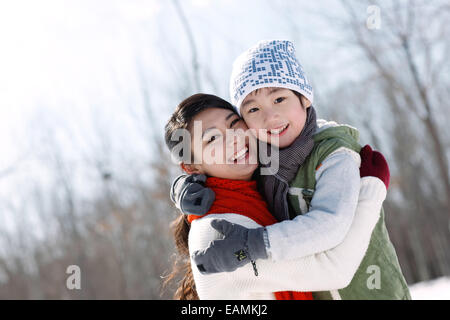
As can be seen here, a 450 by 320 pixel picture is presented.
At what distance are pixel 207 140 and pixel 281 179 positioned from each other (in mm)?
411

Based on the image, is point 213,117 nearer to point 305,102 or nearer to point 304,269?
point 305,102

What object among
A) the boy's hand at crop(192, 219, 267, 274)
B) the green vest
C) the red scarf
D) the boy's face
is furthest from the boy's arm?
the boy's face

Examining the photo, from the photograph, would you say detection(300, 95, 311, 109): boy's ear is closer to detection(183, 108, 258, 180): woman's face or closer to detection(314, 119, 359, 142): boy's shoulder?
detection(314, 119, 359, 142): boy's shoulder

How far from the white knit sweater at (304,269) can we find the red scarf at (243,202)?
0.29ft

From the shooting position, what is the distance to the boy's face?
6.51ft

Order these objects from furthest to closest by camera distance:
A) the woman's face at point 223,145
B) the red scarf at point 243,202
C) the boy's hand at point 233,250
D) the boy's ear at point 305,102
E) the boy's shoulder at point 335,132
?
the boy's ear at point 305,102 < the woman's face at point 223,145 < the boy's shoulder at point 335,132 < the red scarf at point 243,202 < the boy's hand at point 233,250

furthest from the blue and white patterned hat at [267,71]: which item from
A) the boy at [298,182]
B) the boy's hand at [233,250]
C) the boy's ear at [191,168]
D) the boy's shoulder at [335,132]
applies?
the boy's hand at [233,250]

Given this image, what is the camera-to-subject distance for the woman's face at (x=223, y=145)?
6.66 ft

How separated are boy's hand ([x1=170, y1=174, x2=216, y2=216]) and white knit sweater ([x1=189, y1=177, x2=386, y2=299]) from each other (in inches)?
4.3

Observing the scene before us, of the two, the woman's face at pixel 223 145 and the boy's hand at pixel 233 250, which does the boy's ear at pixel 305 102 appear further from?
the boy's hand at pixel 233 250

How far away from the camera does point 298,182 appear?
1.93 metres

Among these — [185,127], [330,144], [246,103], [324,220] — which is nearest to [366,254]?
[324,220]
